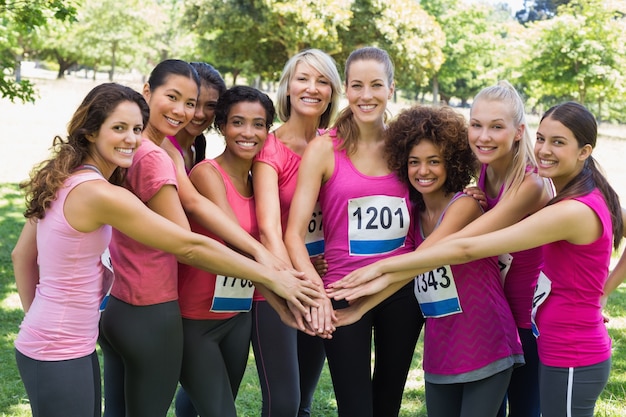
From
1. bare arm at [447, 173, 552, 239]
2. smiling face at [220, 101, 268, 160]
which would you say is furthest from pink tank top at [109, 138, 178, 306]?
bare arm at [447, 173, 552, 239]

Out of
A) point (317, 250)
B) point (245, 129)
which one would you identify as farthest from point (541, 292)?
point (245, 129)

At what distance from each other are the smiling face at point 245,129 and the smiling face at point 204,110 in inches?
8.9

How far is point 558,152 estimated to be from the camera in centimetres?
271

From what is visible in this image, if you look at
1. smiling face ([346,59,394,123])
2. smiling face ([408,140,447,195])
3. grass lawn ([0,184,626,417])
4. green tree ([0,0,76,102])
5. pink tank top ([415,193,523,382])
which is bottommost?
grass lawn ([0,184,626,417])

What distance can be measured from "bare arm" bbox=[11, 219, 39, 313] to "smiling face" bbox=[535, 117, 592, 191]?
203cm

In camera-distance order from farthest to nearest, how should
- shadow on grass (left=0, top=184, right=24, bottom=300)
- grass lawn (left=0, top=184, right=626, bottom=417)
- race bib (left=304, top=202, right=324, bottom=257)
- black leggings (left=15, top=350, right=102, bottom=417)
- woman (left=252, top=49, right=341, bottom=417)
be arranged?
shadow on grass (left=0, top=184, right=24, bottom=300), grass lawn (left=0, top=184, right=626, bottom=417), race bib (left=304, top=202, right=324, bottom=257), woman (left=252, top=49, right=341, bottom=417), black leggings (left=15, top=350, right=102, bottom=417)

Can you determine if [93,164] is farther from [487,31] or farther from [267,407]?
[487,31]

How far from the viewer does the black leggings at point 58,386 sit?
2.38m

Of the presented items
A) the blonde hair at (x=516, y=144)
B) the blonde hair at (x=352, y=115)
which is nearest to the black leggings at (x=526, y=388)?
the blonde hair at (x=516, y=144)

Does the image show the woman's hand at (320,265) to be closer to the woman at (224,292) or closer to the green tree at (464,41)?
the woman at (224,292)

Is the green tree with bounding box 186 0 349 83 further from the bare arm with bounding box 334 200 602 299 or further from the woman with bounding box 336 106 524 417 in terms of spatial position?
the bare arm with bounding box 334 200 602 299

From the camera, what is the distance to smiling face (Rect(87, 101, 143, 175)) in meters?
2.55

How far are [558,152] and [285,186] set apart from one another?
1285 millimetres

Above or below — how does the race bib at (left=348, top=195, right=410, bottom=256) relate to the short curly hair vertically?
below
